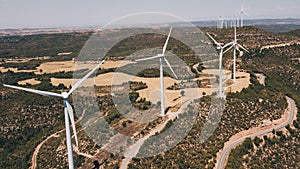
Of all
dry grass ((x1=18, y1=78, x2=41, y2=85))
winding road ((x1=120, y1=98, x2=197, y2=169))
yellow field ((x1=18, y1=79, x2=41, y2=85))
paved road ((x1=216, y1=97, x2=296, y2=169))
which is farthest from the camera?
dry grass ((x1=18, y1=78, x2=41, y2=85))

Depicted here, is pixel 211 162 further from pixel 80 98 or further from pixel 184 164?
pixel 80 98

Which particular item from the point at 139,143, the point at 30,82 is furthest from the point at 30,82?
the point at 139,143

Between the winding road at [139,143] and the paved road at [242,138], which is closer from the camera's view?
the paved road at [242,138]

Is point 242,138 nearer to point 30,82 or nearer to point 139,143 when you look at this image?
point 139,143

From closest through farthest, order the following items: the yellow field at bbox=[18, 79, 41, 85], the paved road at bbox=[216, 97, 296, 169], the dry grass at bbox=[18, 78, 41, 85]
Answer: the paved road at bbox=[216, 97, 296, 169]
the yellow field at bbox=[18, 79, 41, 85]
the dry grass at bbox=[18, 78, 41, 85]

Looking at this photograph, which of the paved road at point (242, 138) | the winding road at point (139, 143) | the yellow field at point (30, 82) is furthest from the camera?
the yellow field at point (30, 82)

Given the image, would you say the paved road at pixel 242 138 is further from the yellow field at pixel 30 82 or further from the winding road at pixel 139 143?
the yellow field at pixel 30 82

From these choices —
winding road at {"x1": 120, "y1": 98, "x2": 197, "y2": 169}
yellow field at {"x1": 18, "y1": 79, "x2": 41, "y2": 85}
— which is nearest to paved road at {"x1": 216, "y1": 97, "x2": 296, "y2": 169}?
winding road at {"x1": 120, "y1": 98, "x2": 197, "y2": 169}

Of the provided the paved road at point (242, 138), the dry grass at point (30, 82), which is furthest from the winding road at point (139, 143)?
the dry grass at point (30, 82)

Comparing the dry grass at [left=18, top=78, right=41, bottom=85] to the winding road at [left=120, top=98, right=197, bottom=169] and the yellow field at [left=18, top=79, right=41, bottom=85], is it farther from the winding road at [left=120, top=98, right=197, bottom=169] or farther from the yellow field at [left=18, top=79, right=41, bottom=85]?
the winding road at [left=120, top=98, right=197, bottom=169]

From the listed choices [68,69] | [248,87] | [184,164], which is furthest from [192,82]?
[68,69]

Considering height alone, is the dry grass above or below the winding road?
below
